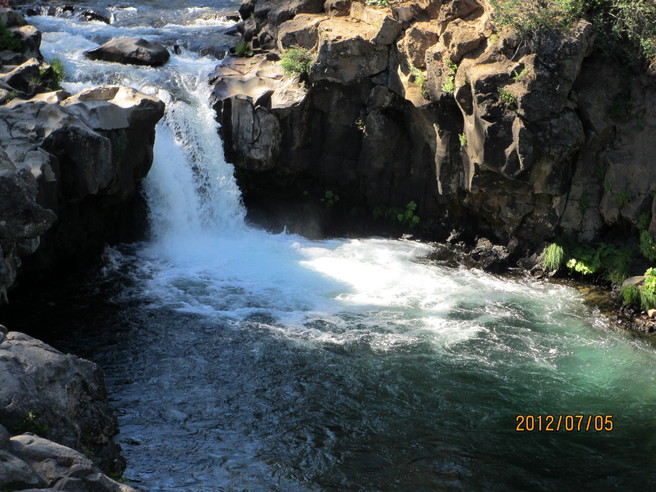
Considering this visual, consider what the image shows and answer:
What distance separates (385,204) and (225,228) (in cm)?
426

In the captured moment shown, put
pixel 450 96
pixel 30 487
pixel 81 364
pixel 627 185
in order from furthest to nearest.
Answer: pixel 450 96 → pixel 627 185 → pixel 81 364 → pixel 30 487

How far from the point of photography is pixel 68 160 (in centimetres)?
1503

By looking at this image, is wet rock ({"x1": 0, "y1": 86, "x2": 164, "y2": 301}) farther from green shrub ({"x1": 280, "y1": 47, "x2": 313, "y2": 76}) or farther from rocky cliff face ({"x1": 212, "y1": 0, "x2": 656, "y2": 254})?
green shrub ({"x1": 280, "y1": 47, "x2": 313, "y2": 76})

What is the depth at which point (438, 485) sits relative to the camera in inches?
386

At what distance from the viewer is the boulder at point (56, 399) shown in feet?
27.1

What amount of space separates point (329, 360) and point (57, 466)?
20.5 ft

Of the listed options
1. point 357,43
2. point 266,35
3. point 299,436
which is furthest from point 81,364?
point 266,35

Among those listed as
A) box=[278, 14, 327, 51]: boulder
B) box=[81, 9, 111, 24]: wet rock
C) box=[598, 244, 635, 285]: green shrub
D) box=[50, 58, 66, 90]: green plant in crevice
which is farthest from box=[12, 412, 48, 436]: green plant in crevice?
box=[81, 9, 111, 24]: wet rock

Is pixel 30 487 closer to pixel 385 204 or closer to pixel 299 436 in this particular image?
pixel 299 436

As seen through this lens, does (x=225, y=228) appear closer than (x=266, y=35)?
Yes

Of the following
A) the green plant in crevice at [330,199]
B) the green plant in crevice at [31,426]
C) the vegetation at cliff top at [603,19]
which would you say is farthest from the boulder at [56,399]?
the vegetation at cliff top at [603,19]

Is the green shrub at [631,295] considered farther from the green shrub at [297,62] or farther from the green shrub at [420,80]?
the green shrub at [297,62]

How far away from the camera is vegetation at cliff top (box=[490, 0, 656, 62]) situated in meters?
15.8
